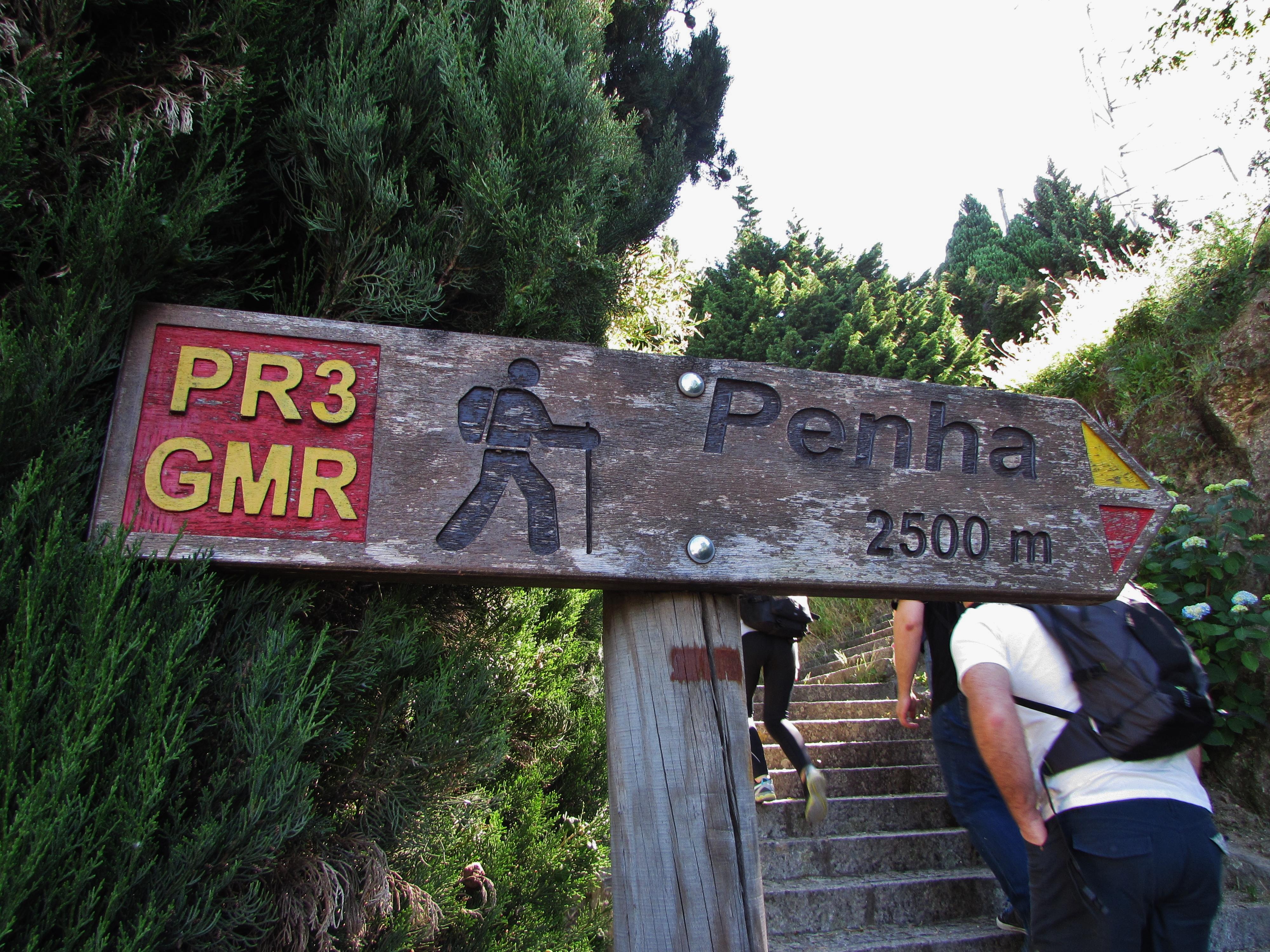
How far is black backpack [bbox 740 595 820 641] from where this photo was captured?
149 inches

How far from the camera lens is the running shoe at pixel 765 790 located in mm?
3691

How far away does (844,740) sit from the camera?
4.77 m

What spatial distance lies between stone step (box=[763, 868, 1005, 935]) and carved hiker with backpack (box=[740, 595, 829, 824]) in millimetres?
378

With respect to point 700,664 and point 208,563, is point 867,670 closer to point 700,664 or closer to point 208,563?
point 700,664

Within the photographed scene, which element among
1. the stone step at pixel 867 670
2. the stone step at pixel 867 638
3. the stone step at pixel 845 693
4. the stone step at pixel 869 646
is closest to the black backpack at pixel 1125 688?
the stone step at pixel 845 693

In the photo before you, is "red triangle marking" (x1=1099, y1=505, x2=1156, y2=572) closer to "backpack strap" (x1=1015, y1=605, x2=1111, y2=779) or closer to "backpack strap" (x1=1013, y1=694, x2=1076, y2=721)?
"backpack strap" (x1=1015, y1=605, x2=1111, y2=779)

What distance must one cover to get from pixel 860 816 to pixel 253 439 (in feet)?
12.0

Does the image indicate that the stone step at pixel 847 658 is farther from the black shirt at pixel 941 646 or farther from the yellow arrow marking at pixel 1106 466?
the yellow arrow marking at pixel 1106 466

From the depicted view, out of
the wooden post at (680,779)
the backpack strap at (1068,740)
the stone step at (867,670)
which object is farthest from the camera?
the stone step at (867,670)

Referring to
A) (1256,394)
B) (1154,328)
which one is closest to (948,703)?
(1256,394)

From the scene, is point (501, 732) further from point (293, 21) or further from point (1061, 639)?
point (293, 21)

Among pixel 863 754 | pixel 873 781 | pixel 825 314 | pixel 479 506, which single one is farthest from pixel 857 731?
pixel 825 314

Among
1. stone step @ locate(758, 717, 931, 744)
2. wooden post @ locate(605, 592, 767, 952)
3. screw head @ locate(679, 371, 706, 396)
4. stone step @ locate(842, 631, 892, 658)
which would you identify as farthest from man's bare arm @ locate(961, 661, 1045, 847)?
stone step @ locate(842, 631, 892, 658)

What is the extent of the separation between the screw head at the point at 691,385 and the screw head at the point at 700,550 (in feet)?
0.96
